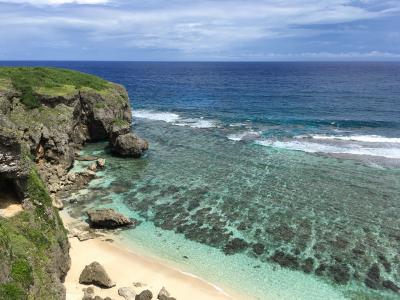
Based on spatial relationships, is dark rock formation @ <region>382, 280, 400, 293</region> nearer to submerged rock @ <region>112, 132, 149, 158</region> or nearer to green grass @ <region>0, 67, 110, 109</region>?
submerged rock @ <region>112, 132, 149, 158</region>

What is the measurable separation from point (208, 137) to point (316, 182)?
26806 mm

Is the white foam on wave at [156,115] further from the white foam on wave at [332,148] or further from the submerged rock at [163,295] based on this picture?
the submerged rock at [163,295]

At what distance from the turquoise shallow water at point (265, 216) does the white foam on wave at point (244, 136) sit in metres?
7.84

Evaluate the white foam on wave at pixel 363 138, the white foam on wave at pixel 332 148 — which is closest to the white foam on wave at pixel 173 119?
the white foam on wave at pixel 332 148

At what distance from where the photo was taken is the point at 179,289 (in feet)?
94.1

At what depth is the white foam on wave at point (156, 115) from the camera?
89.6m

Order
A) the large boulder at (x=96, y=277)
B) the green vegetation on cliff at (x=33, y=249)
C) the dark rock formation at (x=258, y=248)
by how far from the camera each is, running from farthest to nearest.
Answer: the dark rock formation at (x=258, y=248)
the large boulder at (x=96, y=277)
the green vegetation on cliff at (x=33, y=249)

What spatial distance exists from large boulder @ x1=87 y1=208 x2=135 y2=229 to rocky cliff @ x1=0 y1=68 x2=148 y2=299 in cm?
544

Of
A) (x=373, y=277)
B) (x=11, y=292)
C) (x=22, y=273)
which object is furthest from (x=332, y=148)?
(x=11, y=292)

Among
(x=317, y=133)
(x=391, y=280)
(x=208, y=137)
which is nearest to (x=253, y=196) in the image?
(x=391, y=280)

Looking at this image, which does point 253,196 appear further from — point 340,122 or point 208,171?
point 340,122

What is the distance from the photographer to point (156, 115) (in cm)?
9550

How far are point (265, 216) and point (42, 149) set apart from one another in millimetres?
30639

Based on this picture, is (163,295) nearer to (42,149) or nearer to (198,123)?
(42,149)
